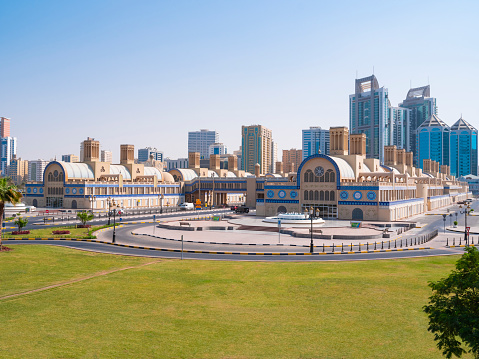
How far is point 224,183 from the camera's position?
139750 millimetres

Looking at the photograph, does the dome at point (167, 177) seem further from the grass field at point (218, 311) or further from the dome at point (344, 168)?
the grass field at point (218, 311)

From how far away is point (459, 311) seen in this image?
15.8 meters

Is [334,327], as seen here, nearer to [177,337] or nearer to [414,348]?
[414,348]

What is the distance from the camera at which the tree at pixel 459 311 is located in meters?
14.8

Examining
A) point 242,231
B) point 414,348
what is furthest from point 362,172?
point 414,348

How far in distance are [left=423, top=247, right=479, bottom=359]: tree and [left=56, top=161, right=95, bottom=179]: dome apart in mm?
109764

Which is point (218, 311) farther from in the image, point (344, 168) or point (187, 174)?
point (187, 174)

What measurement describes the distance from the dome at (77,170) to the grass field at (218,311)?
7922 centimetres

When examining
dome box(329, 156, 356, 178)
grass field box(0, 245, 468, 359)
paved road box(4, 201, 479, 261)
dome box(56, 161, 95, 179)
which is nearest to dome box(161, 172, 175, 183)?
dome box(56, 161, 95, 179)

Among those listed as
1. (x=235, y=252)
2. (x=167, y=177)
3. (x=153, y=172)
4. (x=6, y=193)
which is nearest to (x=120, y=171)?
(x=153, y=172)

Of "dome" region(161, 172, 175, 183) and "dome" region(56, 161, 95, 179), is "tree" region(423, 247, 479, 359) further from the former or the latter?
"dome" region(161, 172, 175, 183)

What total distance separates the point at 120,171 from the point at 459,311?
121605mm

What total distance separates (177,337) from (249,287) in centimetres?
1041

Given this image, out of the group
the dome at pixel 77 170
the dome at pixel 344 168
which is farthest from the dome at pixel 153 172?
the dome at pixel 344 168
